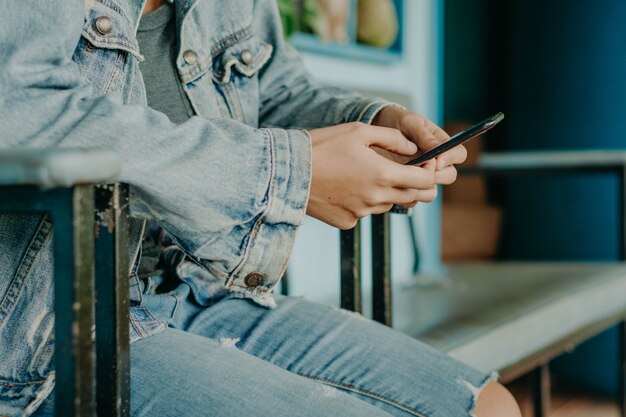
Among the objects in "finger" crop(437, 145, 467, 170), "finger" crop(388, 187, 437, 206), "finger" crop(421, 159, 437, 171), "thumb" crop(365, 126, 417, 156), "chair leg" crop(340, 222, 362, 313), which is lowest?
"chair leg" crop(340, 222, 362, 313)

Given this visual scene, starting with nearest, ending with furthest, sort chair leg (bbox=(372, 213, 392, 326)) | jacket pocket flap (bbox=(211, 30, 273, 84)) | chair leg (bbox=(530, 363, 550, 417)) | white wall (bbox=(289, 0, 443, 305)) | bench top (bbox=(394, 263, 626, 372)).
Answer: jacket pocket flap (bbox=(211, 30, 273, 84)), chair leg (bbox=(372, 213, 392, 326)), bench top (bbox=(394, 263, 626, 372)), chair leg (bbox=(530, 363, 550, 417)), white wall (bbox=(289, 0, 443, 305))

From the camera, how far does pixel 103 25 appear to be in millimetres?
734

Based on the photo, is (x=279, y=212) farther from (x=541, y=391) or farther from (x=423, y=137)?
(x=541, y=391)

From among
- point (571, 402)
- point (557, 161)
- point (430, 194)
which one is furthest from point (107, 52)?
point (571, 402)

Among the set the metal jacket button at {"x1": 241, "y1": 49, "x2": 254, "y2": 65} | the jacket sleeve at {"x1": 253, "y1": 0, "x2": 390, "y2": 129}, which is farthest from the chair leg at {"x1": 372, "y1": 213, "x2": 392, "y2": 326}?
the metal jacket button at {"x1": 241, "y1": 49, "x2": 254, "y2": 65}

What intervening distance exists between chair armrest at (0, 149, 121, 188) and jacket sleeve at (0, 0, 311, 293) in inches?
4.1

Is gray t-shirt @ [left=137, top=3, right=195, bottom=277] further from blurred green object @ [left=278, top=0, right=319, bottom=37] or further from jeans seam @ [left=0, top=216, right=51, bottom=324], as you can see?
blurred green object @ [left=278, top=0, right=319, bottom=37]

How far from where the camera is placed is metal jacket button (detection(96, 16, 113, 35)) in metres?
0.73

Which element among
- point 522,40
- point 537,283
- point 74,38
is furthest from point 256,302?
point 522,40

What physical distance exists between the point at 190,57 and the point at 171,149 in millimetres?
301

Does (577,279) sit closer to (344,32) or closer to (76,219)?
(344,32)

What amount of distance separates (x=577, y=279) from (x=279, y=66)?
1399mm

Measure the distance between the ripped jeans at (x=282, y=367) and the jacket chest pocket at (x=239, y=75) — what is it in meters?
0.25

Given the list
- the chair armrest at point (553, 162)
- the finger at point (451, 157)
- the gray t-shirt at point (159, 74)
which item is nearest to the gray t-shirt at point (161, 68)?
the gray t-shirt at point (159, 74)
